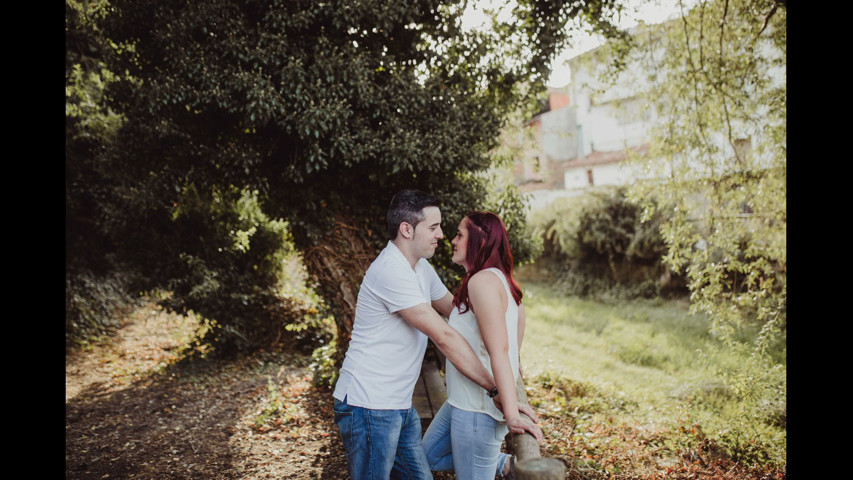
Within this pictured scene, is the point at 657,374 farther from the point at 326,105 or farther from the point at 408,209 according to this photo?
the point at 408,209

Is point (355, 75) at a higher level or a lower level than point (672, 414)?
higher

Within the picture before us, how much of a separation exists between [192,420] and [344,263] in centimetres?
277

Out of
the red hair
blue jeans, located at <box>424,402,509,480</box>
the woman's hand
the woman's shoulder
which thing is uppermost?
the red hair

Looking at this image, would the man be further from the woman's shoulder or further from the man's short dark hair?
the woman's shoulder

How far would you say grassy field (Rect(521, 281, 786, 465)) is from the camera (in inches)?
271

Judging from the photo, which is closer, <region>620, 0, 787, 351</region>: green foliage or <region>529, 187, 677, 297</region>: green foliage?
<region>620, 0, 787, 351</region>: green foliage

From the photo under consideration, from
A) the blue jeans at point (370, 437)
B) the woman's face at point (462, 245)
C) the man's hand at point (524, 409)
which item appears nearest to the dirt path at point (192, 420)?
the blue jeans at point (370, 437)

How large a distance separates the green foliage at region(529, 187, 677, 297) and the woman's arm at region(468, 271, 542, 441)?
1410 cm

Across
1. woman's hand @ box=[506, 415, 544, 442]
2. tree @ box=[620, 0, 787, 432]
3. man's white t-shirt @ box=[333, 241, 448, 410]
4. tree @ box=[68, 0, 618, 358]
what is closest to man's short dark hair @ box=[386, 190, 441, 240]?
man's white t-shirt @ box=[333, 241, 448, 410]

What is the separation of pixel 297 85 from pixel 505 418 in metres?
4.42

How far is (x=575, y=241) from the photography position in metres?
18.7
